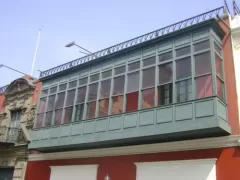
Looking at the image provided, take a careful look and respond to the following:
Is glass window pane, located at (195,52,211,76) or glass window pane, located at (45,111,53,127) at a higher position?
glass window pane, located at (195,52,211,76)

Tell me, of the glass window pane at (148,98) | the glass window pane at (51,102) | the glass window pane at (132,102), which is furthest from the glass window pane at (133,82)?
the glass window pane at (51,102)

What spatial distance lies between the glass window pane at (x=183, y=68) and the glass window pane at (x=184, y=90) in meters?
0.21

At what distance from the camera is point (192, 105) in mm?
9812

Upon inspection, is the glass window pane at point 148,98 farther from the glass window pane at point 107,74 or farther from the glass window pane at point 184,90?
the glass window pane at point 107,74

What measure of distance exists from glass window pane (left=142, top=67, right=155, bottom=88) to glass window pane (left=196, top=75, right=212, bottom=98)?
178cm

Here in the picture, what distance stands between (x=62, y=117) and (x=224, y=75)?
7196 mm

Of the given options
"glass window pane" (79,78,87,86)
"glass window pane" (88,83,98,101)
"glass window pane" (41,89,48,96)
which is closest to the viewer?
"glass window pane" (88,83,98,101)

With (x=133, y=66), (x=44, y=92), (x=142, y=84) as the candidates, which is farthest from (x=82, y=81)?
(x=142, y=84)

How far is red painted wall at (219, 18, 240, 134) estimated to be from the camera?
9.89 metres

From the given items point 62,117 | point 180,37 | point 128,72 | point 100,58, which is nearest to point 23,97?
point 62,117

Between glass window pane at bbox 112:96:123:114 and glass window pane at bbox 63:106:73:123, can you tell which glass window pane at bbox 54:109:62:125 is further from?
glass window pane at bbox 112:96:123:114

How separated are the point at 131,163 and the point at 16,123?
8.82 meters

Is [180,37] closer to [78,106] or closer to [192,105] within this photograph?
[192,105]

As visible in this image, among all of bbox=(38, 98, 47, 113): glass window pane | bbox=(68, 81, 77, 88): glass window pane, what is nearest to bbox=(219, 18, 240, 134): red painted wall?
bbox=(68, 81, 77, 88): glass window pane
